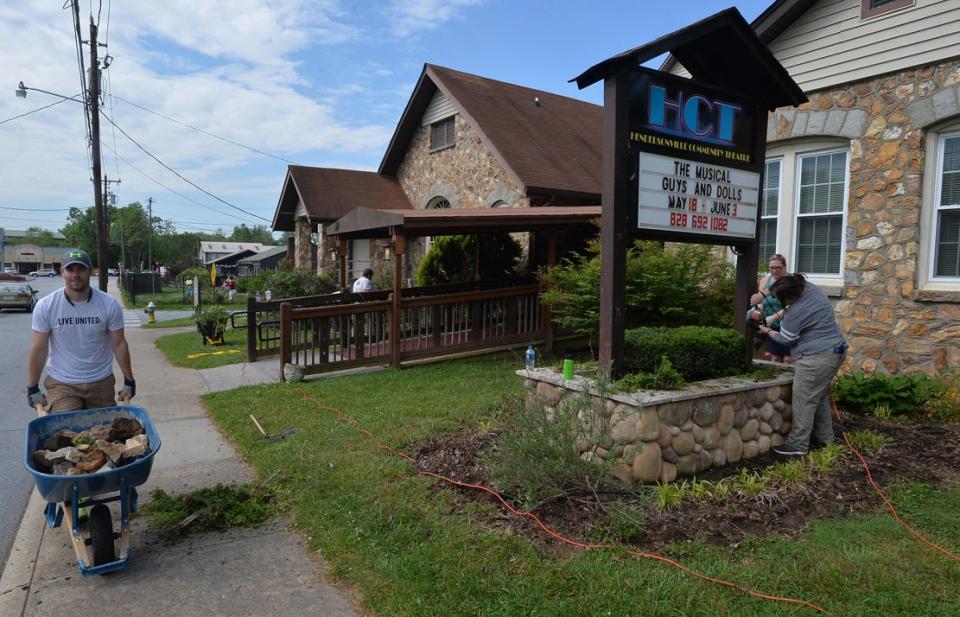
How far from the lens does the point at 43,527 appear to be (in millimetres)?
4484

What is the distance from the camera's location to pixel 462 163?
52.4 ft

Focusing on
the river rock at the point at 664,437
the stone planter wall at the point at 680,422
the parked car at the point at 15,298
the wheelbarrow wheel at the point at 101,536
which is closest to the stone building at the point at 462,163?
the stone planter wall at the point at 680,422

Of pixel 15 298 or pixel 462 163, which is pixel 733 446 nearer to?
pixel 462 163

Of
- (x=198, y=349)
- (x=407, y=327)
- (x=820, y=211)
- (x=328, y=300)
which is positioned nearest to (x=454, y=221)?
(x=407, y=327)

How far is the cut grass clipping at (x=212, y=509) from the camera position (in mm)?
4289

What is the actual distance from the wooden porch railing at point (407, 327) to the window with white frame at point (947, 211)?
19.4 feet

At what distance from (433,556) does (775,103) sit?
527 centimetres

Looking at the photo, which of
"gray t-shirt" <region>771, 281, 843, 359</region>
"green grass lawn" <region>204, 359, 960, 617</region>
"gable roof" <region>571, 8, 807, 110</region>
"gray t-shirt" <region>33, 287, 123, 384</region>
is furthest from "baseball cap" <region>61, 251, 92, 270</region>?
"gray t-shirt" <region>771, 281, 843, 359</region>

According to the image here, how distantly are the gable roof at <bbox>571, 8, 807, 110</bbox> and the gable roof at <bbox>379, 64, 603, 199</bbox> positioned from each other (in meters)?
7.04

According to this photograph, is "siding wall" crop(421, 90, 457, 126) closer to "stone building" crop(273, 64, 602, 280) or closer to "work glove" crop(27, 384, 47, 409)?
"stone building" crop(273, 64, 602, 280)

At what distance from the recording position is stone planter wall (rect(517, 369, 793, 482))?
178 inches

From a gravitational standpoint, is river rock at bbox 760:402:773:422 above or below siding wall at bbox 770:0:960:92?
below

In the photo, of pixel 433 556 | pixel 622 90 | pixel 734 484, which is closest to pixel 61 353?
pixel 433 556

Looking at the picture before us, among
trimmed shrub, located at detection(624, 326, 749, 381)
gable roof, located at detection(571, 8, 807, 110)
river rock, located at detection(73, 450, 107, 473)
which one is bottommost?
river rock, located at detection(73, 450, 107, 473)
